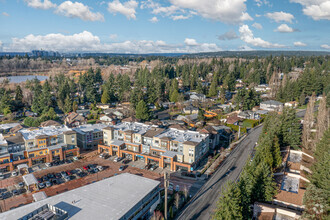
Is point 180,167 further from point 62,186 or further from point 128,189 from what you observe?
point 62,186

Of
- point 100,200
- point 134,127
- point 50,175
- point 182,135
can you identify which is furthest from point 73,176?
point 182,135

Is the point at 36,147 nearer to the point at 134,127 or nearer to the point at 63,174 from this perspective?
the point at 63,174

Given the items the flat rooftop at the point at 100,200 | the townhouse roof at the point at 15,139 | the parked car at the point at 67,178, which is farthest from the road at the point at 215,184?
the townhouse roof at the point at 15,139

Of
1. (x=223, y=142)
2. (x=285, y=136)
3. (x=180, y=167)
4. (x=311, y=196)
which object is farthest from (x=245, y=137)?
(x=311, y=196)

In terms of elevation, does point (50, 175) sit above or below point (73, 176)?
above

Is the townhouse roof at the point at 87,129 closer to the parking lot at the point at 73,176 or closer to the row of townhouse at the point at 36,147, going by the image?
the row of townhouse at the point at 36,147

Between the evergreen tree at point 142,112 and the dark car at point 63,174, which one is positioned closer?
the dark car at point 63,174
